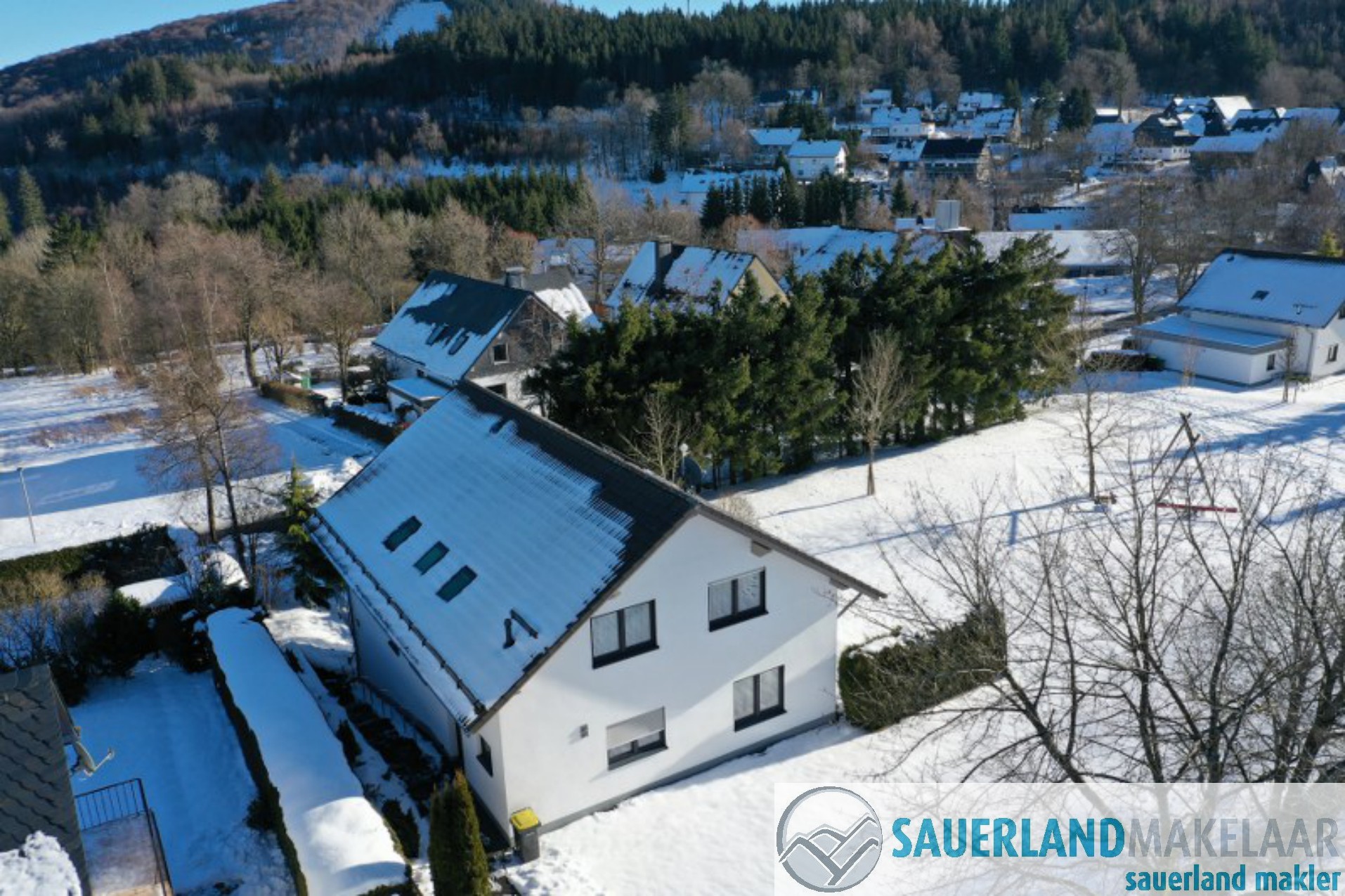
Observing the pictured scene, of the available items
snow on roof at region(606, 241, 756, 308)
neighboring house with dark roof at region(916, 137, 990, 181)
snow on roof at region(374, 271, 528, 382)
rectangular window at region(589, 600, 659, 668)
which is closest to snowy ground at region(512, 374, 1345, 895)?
rectangular window at region(589, 600, 659, 668)

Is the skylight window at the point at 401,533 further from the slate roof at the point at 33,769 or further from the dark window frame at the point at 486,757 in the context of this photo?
the slate roof at the point at 33,769

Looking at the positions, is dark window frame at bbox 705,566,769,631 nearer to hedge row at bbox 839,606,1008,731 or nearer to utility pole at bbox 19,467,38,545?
hedge row at bbox 839,606,1008,731

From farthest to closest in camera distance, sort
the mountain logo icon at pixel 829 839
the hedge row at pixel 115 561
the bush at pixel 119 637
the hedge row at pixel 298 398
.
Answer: the hedge row at pixel 298 398 → the hedge row at pixel 115 561 → the bush at pixel 119 637 → the mountain logo icon at pixel 829 839

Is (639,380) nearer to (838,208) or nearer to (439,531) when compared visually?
(439,531)

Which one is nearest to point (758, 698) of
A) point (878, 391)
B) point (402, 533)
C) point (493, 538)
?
point (493, 538)

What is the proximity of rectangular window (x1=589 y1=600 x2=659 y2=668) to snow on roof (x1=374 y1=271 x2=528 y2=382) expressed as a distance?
26.8m

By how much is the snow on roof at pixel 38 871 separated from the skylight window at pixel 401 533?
12.3m

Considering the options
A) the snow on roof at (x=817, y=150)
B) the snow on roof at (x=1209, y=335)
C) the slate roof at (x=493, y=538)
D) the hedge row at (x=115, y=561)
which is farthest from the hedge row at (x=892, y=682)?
the snow on roof at (x=817, y=150)

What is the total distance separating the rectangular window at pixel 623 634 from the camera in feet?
54.1

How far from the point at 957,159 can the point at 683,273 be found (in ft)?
235

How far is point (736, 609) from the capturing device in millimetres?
18000

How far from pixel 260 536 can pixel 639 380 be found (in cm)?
1334

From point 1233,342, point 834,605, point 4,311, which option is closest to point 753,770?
point 834,605

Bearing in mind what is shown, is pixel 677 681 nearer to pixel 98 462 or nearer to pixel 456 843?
pixel 456 843
